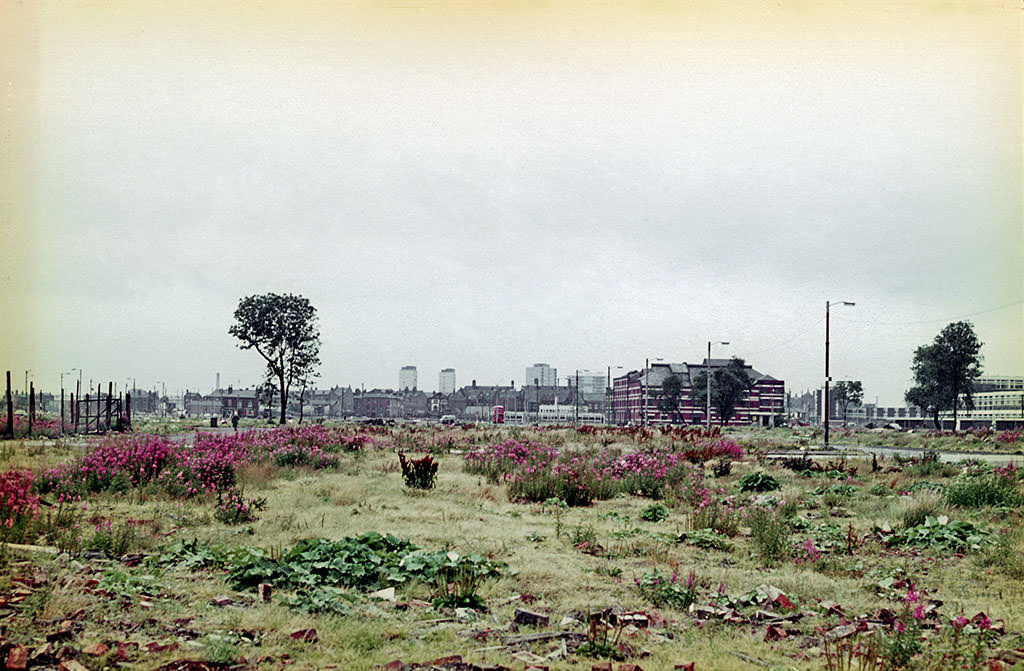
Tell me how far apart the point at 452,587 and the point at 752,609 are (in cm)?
272

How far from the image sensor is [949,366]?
203 feet

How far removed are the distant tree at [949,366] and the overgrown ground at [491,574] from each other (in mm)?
56018

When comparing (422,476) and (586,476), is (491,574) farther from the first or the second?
(422,476)

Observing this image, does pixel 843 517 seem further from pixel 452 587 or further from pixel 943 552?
pixel 452 587

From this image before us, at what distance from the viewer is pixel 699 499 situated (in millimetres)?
12938

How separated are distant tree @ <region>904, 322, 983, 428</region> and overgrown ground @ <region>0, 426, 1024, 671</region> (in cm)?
5602

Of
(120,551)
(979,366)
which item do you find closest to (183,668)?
(120,551)

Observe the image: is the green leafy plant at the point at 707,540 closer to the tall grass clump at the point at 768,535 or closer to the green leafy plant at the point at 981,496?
the tall grass clump at the point at 768,535

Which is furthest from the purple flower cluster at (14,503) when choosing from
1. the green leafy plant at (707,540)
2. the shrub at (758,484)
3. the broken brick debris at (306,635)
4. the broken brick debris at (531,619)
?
the shrub at (758,484)

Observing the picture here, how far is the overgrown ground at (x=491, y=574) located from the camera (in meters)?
5.01

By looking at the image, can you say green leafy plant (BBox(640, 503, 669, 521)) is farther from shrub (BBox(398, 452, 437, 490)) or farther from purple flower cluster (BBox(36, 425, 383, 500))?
purple flower cluster (BBox(36, 425, 383, 500))

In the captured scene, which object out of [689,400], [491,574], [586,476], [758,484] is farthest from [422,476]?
[689,400]

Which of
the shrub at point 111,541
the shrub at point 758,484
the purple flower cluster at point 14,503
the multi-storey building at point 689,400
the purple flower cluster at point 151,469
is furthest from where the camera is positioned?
the multi-storey building at point 689,400

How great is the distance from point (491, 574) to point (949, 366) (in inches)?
2654
